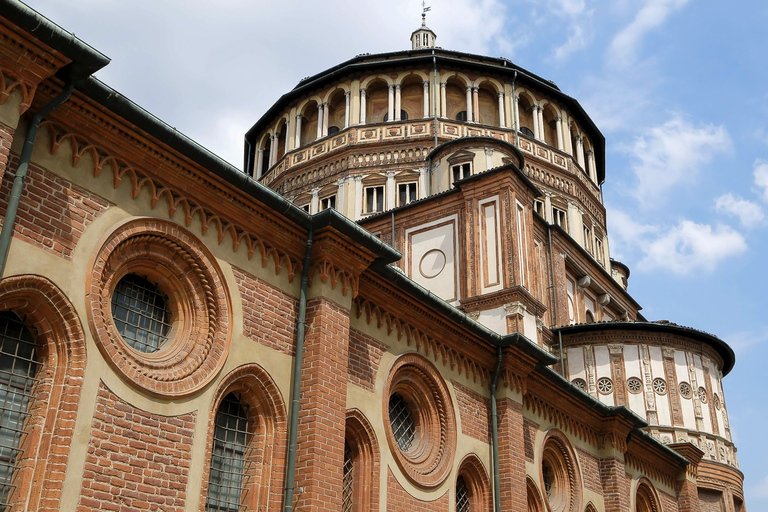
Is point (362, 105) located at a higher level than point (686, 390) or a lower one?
higher

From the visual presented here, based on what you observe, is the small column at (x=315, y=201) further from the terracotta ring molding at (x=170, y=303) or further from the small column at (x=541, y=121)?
the terracotta ring molding at (x=170, y=303)

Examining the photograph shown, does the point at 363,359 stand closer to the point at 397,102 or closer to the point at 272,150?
the point at 397,102

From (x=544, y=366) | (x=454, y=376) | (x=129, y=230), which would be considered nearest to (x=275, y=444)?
(x=129, y=230)

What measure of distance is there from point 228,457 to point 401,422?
407cm

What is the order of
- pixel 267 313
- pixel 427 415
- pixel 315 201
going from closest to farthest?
pixel 267 313, pixel 427 415, pixel 315 201

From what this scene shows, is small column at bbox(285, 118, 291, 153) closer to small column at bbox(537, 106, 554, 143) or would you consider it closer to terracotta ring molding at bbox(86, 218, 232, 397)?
small column at bbox(537, 106, 554, 143)

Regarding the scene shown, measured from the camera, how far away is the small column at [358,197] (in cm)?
3284

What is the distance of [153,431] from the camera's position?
8773mm

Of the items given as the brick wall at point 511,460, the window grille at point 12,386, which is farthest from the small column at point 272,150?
the window grille at point 12,386

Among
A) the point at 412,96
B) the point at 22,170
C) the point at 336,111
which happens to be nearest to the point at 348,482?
the point at 22,170

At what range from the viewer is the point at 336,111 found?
36.2m

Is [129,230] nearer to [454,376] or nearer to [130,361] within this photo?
[130,361]

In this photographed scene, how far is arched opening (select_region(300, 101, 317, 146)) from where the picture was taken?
36625mm

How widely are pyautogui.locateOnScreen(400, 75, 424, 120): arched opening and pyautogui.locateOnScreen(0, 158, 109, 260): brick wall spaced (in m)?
27.1
